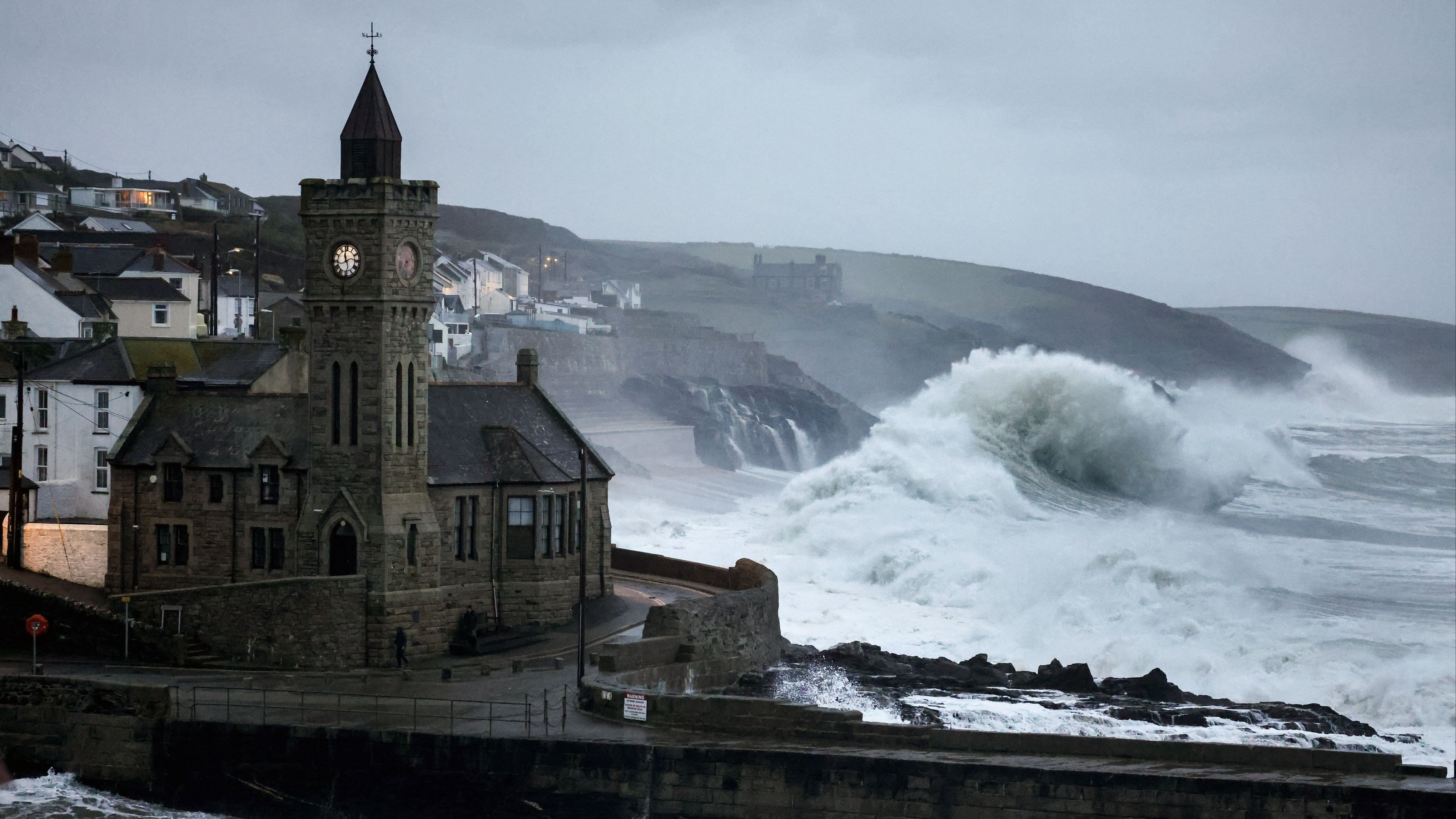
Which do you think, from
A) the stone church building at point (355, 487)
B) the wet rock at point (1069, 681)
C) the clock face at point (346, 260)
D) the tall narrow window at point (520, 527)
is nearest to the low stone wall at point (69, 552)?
the stone church building at point (355, 487)

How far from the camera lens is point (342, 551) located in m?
36.9

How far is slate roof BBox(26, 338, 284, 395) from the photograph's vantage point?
1722 inches

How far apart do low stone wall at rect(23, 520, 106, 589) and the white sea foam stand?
1680cm

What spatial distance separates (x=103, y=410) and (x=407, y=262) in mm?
11120

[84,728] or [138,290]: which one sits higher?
[138,290]

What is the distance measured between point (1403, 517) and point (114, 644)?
184 feet

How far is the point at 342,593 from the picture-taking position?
1407 inches

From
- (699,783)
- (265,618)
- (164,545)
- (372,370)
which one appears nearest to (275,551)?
(164,545)

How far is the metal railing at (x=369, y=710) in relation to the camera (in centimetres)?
3102

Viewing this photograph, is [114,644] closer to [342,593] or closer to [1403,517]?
[342,593]

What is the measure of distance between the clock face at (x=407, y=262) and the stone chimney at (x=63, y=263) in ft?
104

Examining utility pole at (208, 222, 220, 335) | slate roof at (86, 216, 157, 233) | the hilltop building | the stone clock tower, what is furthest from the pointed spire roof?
the hilltop building

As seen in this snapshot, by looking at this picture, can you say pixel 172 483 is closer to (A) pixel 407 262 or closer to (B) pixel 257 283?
(A) pixel 407 262

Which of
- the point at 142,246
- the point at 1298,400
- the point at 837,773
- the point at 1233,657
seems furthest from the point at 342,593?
the point at 1298,400
